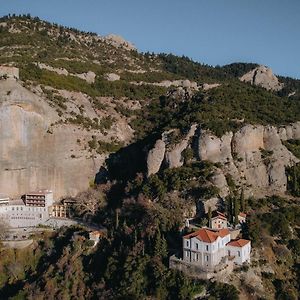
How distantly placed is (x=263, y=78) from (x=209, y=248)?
212 ft

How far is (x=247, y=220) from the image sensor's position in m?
56.3

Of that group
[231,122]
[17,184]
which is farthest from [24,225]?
[231,122]

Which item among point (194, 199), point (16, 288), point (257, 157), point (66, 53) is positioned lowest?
point (16, 288)

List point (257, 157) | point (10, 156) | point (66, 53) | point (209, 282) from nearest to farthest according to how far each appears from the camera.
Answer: point (209, 282) → point (257, 157) → point (10, 156) → point (66, 53)

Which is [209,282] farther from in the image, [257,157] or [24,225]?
[24,225]

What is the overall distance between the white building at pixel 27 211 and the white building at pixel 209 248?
22.3 meters

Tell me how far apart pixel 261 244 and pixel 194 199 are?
8.23 metres

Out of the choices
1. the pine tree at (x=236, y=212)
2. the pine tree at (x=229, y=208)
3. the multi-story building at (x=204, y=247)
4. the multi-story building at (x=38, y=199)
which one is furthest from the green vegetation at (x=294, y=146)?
the multi-story building at (x=38, y=199)

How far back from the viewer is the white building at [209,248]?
51.0m

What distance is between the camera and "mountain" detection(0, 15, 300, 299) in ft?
179

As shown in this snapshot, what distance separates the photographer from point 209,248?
50.8m

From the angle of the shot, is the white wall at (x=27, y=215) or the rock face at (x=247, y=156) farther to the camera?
the white wall at (x=27, y=215)

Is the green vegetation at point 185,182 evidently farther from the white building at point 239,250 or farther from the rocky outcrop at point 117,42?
the rocky outcrop at point 117,42

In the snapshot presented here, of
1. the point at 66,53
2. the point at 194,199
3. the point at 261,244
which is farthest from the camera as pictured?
the point at 66,53
